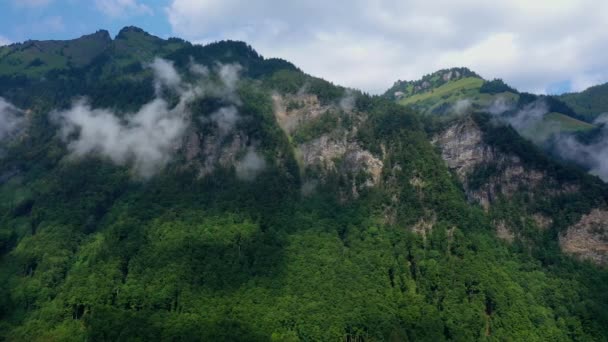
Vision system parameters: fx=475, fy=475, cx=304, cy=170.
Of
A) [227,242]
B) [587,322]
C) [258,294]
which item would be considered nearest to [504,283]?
[587,322]

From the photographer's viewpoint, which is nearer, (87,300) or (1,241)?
(87,300)

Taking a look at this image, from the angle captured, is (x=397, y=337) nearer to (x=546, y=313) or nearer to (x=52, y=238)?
(x=546, y=313)

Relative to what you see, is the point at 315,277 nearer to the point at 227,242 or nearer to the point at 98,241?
the point at 227,242

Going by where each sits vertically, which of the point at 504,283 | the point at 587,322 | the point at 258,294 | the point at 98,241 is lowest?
the point at 587,322

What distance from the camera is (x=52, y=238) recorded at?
188500 mm

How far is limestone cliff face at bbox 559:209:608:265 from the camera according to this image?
17725cm

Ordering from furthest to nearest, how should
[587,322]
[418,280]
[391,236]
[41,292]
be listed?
1. [391,236]
2. [418,280]
3. [41,292]
4. [587,322]

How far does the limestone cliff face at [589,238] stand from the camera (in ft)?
582

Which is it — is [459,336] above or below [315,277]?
below

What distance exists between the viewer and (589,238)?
181 metres

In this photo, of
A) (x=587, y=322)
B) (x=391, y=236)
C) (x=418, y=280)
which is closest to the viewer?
(x=587, y=322)

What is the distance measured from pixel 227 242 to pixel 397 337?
7390 cm

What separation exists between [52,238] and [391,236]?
136458 millimetres

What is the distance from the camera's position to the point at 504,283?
172 m
